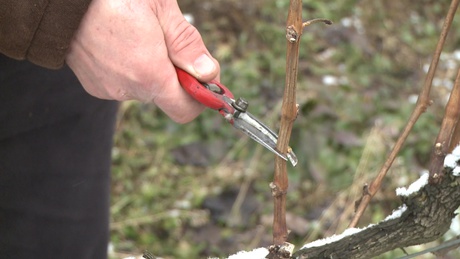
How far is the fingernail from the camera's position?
1.14 m

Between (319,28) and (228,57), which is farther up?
(319,28)

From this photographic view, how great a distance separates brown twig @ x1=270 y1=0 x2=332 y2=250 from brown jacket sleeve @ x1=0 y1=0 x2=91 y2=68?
0.33 meters

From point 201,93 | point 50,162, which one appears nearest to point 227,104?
point 201,93

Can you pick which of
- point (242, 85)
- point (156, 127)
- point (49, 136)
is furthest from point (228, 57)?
point (49, 136)

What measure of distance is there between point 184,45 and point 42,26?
0.23m

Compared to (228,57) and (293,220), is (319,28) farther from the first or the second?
(293,220)

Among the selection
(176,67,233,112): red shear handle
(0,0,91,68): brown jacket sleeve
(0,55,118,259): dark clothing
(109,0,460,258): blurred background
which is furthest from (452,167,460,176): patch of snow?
(109,0,460,258): blurred background

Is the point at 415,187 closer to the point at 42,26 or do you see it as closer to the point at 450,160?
the point at 450,160

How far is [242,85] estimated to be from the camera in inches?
132

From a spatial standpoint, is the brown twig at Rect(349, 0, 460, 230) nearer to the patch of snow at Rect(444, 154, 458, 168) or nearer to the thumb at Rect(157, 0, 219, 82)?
the patch of snow at Rect(444, 154, 458, 168)

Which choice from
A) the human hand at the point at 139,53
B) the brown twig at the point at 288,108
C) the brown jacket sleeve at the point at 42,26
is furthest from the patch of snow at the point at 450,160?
the brown jacket sleeve at the point at 42,26

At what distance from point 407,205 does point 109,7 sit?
0.60m

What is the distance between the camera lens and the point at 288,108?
3.21 feet

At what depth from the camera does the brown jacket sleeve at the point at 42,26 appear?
3.40ft
